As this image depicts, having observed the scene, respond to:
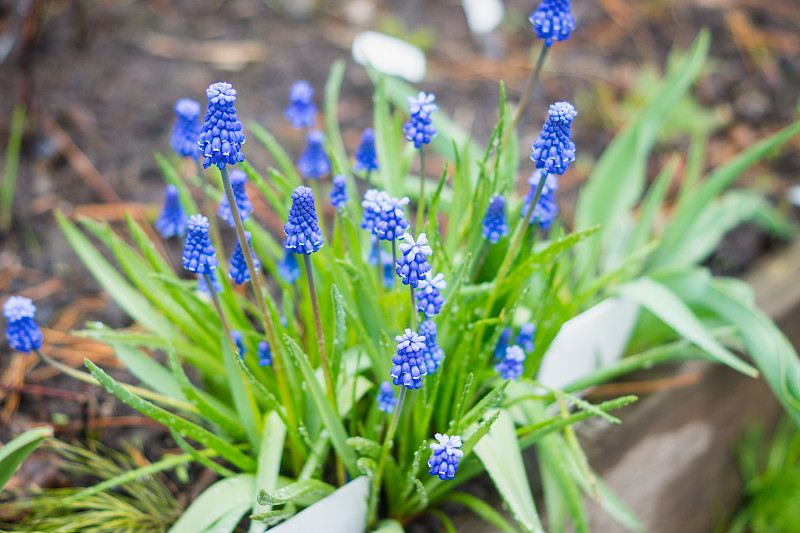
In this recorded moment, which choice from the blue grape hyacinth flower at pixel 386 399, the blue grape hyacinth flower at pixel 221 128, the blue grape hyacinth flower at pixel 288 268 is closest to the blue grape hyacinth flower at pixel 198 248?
the blue grape hyacinth flower at pixel 221 128

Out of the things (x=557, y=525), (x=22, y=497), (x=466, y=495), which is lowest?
(x=557, y=525)

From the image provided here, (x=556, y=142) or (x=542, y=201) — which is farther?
(x=542, y=201)

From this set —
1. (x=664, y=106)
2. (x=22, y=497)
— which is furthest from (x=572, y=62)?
(x=22, y=497)

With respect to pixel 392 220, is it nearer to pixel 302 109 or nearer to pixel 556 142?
pixel 556 142

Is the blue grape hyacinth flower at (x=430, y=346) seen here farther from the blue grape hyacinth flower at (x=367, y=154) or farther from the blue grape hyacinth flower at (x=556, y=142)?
the blue grape hyacinth flower at (x=367, y=154)

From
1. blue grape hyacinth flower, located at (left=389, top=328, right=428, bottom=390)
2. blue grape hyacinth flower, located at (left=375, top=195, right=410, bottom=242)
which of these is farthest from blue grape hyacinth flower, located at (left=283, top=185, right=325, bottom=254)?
blue grape hyacinth flower, located at (left=389, top=328, right=428, bottom=390)

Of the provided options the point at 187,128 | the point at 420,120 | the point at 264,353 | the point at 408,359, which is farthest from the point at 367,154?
the point at 408,359

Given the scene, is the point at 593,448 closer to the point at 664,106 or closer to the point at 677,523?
the point at 677,523
